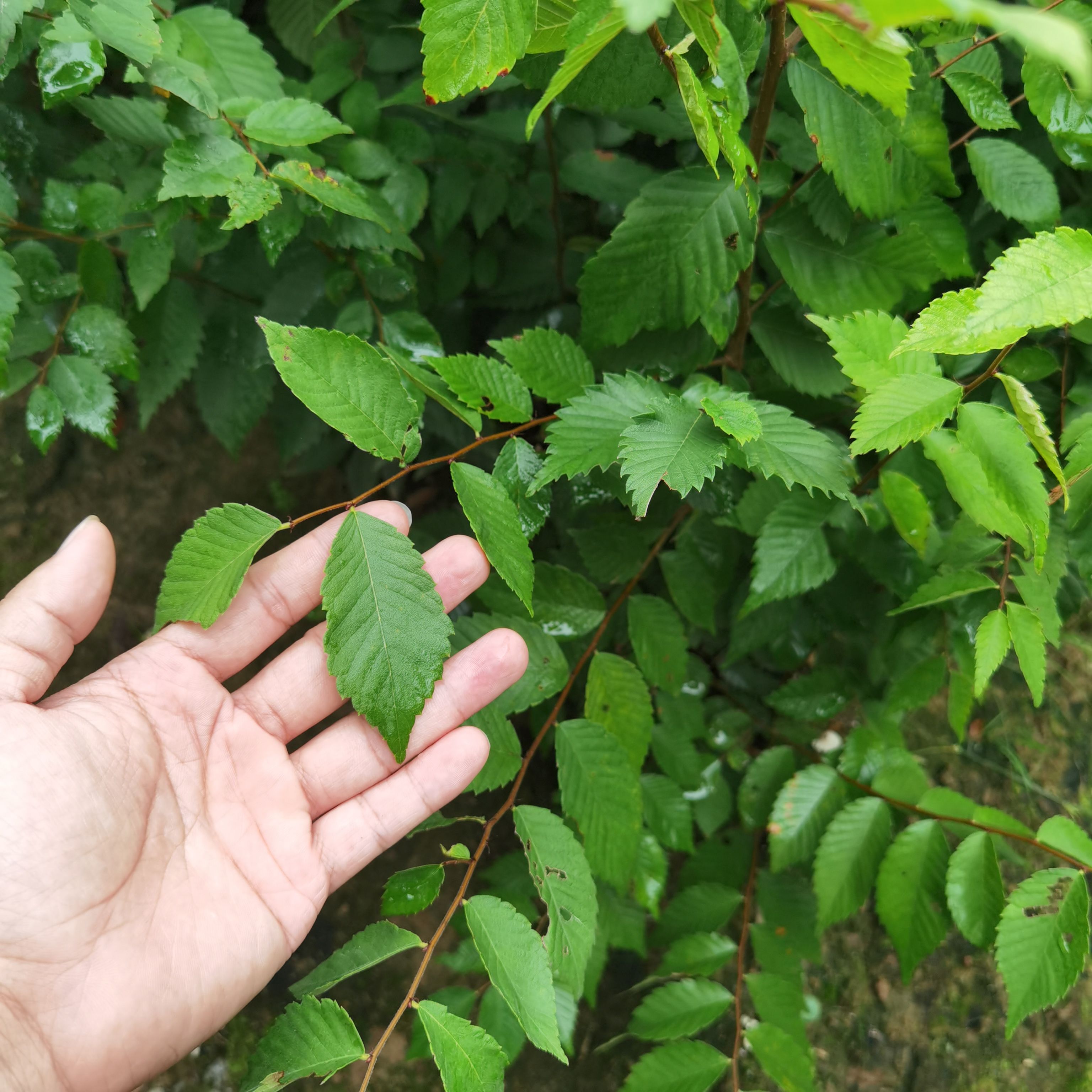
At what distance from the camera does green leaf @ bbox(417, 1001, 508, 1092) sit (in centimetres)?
88

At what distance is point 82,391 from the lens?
114cm

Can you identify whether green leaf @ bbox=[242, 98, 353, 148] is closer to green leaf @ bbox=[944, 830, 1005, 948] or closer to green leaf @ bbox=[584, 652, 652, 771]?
green leaf @ bbox=[584, 652, 652, 771]

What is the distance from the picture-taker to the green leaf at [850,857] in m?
1.33

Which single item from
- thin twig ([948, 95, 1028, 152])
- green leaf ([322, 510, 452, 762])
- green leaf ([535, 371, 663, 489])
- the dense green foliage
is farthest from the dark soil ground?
thin twig ([948, 95, 1028, 152])

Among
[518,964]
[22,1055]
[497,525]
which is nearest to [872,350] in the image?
[497,525]

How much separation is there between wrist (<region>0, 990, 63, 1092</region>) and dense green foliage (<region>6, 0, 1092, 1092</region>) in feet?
0.91

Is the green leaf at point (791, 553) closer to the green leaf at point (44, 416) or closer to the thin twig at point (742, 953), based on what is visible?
the thin twig at point (742, 953)

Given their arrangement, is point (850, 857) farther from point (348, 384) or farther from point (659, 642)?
point (348, 384)

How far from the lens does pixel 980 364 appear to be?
128 cm

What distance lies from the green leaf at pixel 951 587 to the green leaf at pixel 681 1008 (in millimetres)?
799

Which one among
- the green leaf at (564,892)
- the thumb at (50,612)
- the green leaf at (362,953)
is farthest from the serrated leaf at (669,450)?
the thumb at (50,612)

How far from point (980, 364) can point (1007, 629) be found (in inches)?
20.2

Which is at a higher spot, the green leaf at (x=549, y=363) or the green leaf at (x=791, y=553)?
the green leaf at (x=549, y=363)

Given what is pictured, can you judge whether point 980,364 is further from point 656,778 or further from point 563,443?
point 656,778
